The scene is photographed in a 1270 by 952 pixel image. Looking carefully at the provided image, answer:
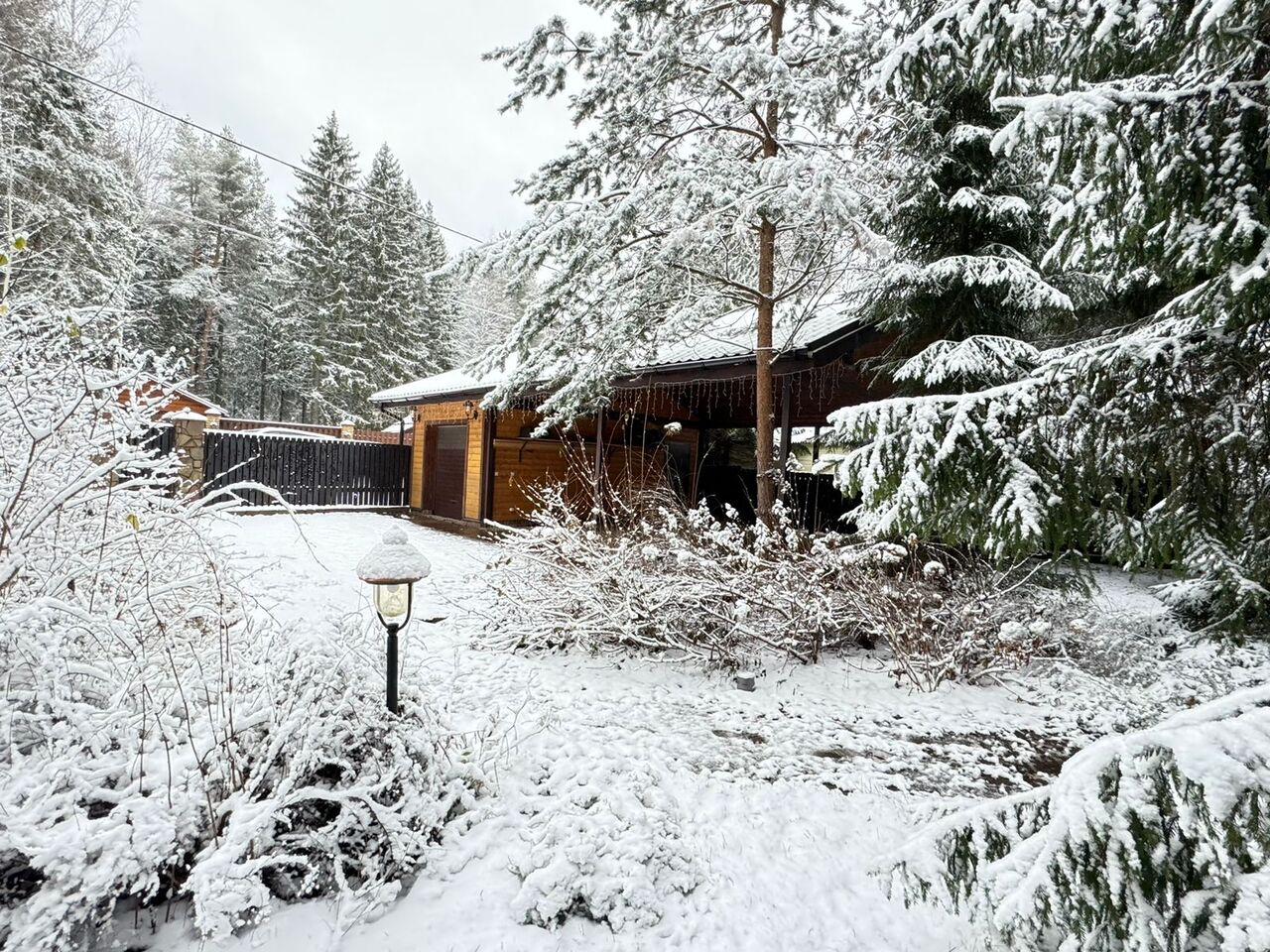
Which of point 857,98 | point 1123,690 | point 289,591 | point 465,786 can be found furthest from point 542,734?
point 857,98

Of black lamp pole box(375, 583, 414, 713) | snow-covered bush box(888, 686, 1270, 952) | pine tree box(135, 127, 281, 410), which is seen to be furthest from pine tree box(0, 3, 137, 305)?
snow-covered bush box(888, 686, 1270, 952)

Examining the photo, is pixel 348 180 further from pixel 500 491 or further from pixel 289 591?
pixel 289 591

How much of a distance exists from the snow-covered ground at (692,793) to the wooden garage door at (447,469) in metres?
7.46

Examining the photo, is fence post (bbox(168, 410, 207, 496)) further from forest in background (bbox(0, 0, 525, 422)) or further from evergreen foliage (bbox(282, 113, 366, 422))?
evergreen foliage (bbox(282, 113, 366, 422))

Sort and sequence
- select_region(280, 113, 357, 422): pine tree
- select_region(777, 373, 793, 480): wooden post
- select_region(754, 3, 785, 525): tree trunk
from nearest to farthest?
select_region(754, 3, 785, 525): tree trunk, select_region(777, 373, 793, 480): wooden post, select_region(280, 113, 357, 422): pine tree

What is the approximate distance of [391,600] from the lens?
267 cm

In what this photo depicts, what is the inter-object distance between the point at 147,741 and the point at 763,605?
360cm

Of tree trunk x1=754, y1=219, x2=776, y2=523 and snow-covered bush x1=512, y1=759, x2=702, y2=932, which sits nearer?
snow-covered bush x1=512, y1=759, x2=702, y2=932

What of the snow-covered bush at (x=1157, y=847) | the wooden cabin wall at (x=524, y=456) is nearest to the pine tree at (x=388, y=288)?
the wooden cabin wall at (x=524, y=456)

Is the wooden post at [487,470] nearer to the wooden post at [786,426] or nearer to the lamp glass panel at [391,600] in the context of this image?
the wooden post at [786,426]

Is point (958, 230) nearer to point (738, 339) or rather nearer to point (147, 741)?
point (738, 339)

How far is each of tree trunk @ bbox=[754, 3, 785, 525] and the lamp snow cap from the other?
3.89 meters

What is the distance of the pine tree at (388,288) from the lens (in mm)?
22594

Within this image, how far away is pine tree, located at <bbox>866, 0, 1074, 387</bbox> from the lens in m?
5.10
